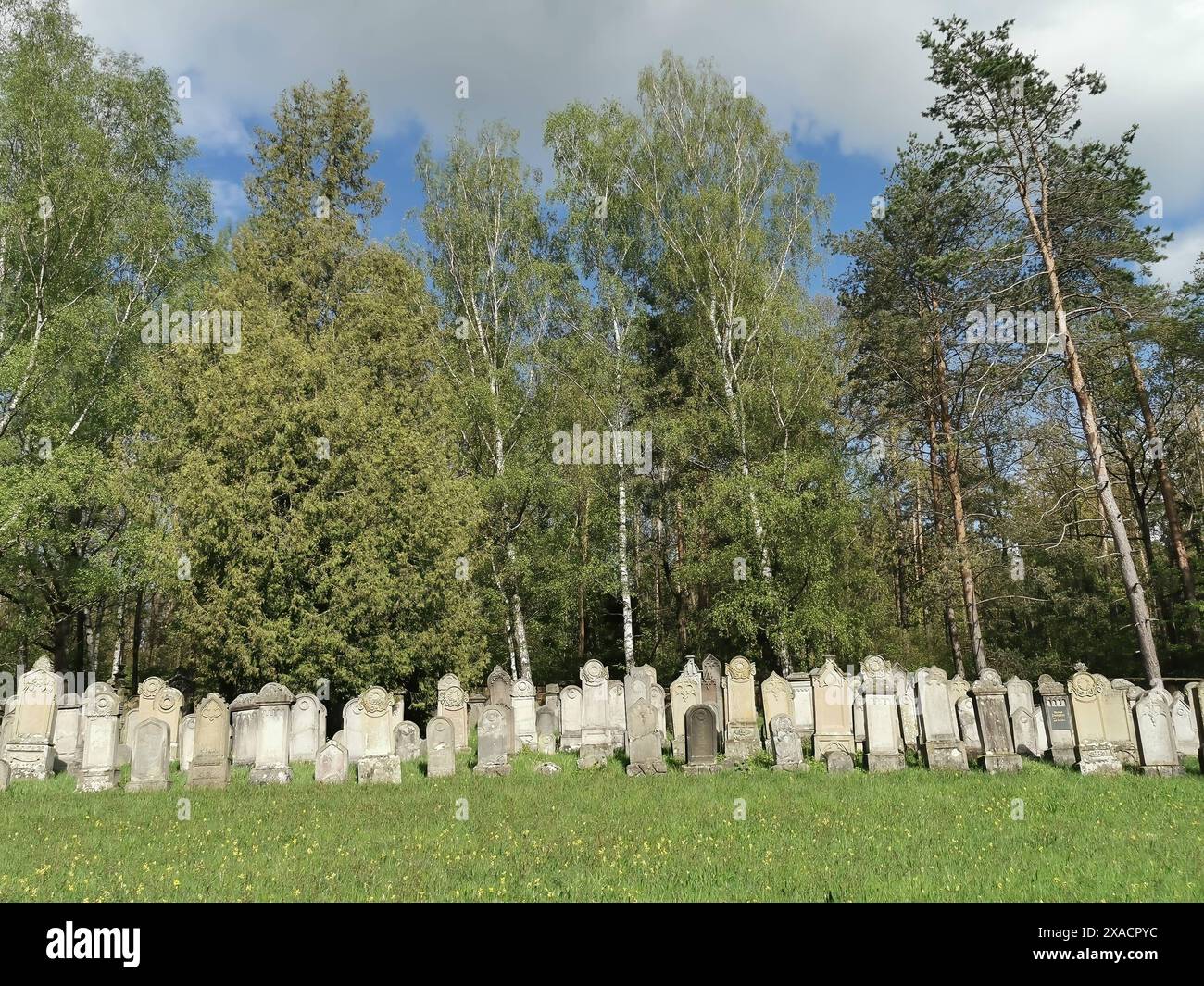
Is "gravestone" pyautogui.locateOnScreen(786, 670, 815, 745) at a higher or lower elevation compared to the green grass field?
Result: higher

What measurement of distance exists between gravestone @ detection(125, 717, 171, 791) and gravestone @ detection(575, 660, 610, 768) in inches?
219

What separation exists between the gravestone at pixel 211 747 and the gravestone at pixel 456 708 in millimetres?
3493

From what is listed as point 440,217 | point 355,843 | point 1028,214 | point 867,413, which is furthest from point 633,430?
point 355,843

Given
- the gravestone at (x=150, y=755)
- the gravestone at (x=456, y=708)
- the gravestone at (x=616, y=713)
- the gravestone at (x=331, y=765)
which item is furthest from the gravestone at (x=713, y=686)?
the gravestone at (x=150, y=755)

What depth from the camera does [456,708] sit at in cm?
1302

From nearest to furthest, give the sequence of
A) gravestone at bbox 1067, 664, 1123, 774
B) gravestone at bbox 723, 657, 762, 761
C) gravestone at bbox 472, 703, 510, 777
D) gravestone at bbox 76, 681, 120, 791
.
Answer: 1. gravestone at bbox 1067, 664, 1123, 774
2. gravestone at bbox 76, 681, 120, 791
3. gravestone at bbox 472, 703, 510, 777
4. gravestone at bbox 723, 657, 762, 761

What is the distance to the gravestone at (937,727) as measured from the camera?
10172 millimetres

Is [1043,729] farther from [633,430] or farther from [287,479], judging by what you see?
[287,479]

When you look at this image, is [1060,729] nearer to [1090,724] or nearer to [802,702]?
[1090,724]

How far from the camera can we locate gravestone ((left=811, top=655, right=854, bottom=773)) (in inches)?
442

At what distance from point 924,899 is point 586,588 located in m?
21.4

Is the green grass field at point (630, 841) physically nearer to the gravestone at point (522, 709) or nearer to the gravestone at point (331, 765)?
the gravestone at point (331, 765)

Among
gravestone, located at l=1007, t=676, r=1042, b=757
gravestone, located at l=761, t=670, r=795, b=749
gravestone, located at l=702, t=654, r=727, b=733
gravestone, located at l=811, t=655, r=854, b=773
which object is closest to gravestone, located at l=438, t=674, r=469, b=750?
gravestone, located at l=702, t=654, r=727, b=733

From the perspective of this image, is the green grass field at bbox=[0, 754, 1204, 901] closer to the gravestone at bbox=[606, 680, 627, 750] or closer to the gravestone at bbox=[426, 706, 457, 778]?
the gravestone at bbox=[426, 706, 457, 778]
